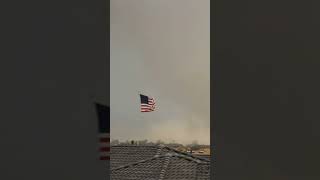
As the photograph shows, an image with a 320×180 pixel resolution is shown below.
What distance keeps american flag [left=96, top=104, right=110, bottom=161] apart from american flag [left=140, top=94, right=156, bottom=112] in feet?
20.9

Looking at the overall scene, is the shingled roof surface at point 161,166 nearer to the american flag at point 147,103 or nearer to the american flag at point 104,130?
the american flag at point 147,103

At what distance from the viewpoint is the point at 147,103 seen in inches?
478

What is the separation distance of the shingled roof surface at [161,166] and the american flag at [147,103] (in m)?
27.0

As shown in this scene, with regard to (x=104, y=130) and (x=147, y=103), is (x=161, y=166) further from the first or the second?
(x=104, y=130)

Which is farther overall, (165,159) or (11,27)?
(165,159)

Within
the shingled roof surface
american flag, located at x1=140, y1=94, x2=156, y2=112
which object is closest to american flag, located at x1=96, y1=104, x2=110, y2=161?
american flag, located at x1=140, y1=94, x2=156, y2=112

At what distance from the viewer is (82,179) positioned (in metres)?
5.39

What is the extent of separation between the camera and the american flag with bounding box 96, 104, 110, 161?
539cm

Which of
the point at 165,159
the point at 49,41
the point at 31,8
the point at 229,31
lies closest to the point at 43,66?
the point at 49,41

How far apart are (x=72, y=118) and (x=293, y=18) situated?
3.06 meters

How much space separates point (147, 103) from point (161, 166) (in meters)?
32.3

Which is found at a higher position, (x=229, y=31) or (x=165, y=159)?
(x=229, y=31)

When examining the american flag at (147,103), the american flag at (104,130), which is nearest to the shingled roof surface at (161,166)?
the american flag at (147,103)

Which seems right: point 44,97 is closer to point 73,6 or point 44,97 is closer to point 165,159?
point 73,6
